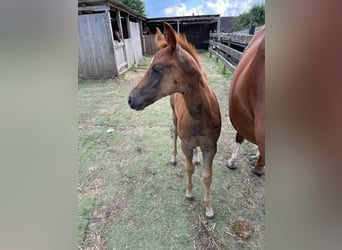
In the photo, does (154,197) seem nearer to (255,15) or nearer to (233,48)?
(255,15)

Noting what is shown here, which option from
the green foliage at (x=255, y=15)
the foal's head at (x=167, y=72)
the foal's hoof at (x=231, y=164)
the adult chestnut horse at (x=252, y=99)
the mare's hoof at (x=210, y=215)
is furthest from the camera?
the foal's hoof at (x=231, y=164)

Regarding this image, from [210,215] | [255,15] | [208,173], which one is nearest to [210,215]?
[210,215]

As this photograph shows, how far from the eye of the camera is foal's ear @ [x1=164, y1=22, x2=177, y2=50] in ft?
4.57

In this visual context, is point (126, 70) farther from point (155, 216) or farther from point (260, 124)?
point (260, 124)

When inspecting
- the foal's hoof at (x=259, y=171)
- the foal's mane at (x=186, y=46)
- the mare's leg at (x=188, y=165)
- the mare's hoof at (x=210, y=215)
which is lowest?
the mare's hoof at (x=210, y=215)

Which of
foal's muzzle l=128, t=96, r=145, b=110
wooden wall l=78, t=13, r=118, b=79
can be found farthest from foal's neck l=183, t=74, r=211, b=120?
wooden wall l=78, t=13, r=118, b=79

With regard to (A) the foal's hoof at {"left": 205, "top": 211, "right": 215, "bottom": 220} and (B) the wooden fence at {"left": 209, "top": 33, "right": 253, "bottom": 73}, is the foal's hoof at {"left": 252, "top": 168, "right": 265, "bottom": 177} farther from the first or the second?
(B) the wooden fence at {"left": 209, "top": 33, "right": 253, "bottom": 73}

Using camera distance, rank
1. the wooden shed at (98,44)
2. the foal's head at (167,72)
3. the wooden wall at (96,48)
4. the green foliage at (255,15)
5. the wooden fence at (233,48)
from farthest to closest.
→ the wooden wall at (96,48) < the wooden shed at (98,44) < the wooden fence at (233,48) < the foal's head at (167,72) < the green foliage at (255,15)

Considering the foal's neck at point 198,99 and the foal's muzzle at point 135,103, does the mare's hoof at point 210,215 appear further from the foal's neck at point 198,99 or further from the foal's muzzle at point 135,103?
the foal's muzzle at point 135,103

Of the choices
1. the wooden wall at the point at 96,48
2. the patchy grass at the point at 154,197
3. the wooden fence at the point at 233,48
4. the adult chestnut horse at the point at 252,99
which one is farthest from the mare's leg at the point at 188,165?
the wooden wall at the point at 96,48

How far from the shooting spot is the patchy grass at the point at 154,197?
179 cm
